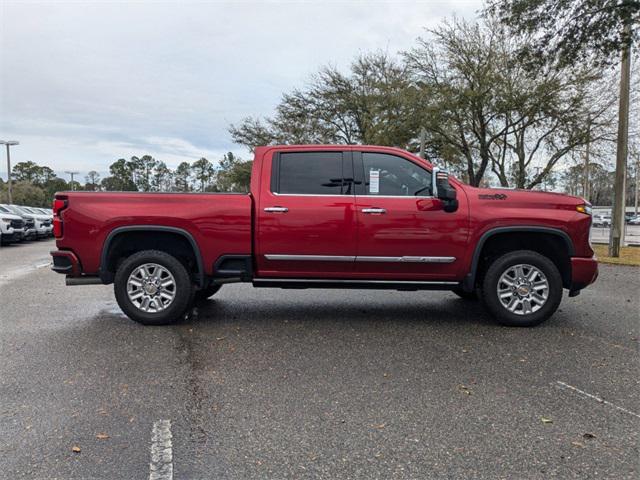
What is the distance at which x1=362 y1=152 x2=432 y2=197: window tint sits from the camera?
5.57 meters

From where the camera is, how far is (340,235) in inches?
215

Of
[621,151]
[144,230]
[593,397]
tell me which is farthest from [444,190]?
[621,151]

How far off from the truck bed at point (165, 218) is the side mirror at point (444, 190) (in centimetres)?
206

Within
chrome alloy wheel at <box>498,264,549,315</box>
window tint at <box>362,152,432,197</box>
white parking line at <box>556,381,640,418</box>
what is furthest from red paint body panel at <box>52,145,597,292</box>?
white parking line at <box>556,381,640,418</box>

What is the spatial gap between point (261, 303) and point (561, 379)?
4119 millimetres

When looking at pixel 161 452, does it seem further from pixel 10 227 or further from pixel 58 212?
pixel 10 227

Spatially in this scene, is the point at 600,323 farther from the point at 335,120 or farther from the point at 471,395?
the point at 335,120

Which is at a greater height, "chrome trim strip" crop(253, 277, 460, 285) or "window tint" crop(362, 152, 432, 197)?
"window tint" crop(362, 152, 432, 197)

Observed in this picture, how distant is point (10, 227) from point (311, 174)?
16261 millimetres

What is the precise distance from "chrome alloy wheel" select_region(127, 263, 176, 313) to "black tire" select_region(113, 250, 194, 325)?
Result: 4 cm

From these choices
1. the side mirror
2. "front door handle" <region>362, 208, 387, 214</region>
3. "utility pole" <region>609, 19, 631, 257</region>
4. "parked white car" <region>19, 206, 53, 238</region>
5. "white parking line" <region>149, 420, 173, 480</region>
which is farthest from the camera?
"parked white car" <region>19, 206, 53, 238</region>

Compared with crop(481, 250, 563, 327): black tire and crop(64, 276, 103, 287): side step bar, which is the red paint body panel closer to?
crop(64, 276, 103, 287): side step bar

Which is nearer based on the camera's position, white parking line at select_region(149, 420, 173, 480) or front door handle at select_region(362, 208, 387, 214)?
white parking line at select_region(149, 420, 173, 480)

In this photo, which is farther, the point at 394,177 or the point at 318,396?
the point at 394,177
